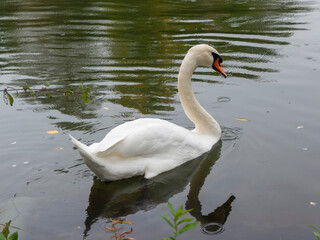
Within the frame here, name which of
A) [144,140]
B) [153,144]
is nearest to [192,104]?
[153,144]

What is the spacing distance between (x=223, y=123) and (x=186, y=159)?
1250 millimetres

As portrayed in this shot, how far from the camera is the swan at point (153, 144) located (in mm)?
5102

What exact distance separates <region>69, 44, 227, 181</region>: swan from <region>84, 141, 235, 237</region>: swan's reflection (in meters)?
0.10

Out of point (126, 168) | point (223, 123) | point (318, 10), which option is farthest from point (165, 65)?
point (318, 10)

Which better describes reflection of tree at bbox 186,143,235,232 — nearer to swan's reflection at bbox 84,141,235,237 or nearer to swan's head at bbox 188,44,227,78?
swan's reflection at bbox 84,141,235,237

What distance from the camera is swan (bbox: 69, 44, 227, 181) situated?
5102mm

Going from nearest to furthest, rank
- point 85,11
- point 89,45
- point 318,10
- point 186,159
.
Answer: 1. point 186,159
2. point 89,45
3. point 318,10
4. point 85,11

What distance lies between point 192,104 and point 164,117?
0.81 metres

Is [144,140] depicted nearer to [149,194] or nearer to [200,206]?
[149,194]

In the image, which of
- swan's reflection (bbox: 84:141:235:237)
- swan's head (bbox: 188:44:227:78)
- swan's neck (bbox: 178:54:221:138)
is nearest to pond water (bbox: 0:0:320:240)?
swan's reflection (bbox: 84:141:235:237)

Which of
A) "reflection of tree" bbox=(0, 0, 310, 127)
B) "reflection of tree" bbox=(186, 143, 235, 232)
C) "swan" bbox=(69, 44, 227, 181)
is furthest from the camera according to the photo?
"reflection of tree" bbox=(0, 0, 310, 127)

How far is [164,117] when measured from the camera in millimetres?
7129

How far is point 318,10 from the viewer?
1396 centimetres

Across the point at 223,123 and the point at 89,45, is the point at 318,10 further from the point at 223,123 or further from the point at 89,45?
the point at 223,123
